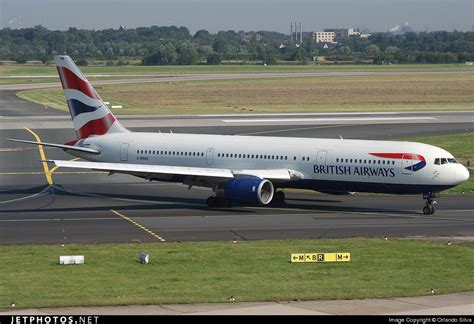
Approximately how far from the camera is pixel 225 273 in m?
36.1

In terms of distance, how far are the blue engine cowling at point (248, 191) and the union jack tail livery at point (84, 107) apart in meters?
10.9

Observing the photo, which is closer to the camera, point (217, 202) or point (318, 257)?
point (318, 257)

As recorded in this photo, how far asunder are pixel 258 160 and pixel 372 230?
10.6m

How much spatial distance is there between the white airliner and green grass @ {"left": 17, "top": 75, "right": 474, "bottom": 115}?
63.2 metres

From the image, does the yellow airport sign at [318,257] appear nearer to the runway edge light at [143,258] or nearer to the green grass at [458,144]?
the runway edge light at [143,258]

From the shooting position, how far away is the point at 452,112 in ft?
400

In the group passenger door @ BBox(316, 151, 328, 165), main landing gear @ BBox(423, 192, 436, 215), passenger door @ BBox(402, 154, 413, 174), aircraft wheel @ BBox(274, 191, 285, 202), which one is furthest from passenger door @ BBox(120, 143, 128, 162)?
main landing gear @ BBox(423, 192, 436, 215)

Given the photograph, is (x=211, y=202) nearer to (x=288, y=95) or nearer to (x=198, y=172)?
(x=198, y=172)

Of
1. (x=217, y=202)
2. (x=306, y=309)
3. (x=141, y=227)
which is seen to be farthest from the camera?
(x=217, y=202)

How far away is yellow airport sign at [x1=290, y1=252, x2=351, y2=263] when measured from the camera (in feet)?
126

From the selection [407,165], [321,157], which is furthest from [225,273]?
[321,157]

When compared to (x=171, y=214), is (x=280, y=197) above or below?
below

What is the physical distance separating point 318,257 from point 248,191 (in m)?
15.0

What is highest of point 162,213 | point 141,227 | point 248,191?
point 248,191
